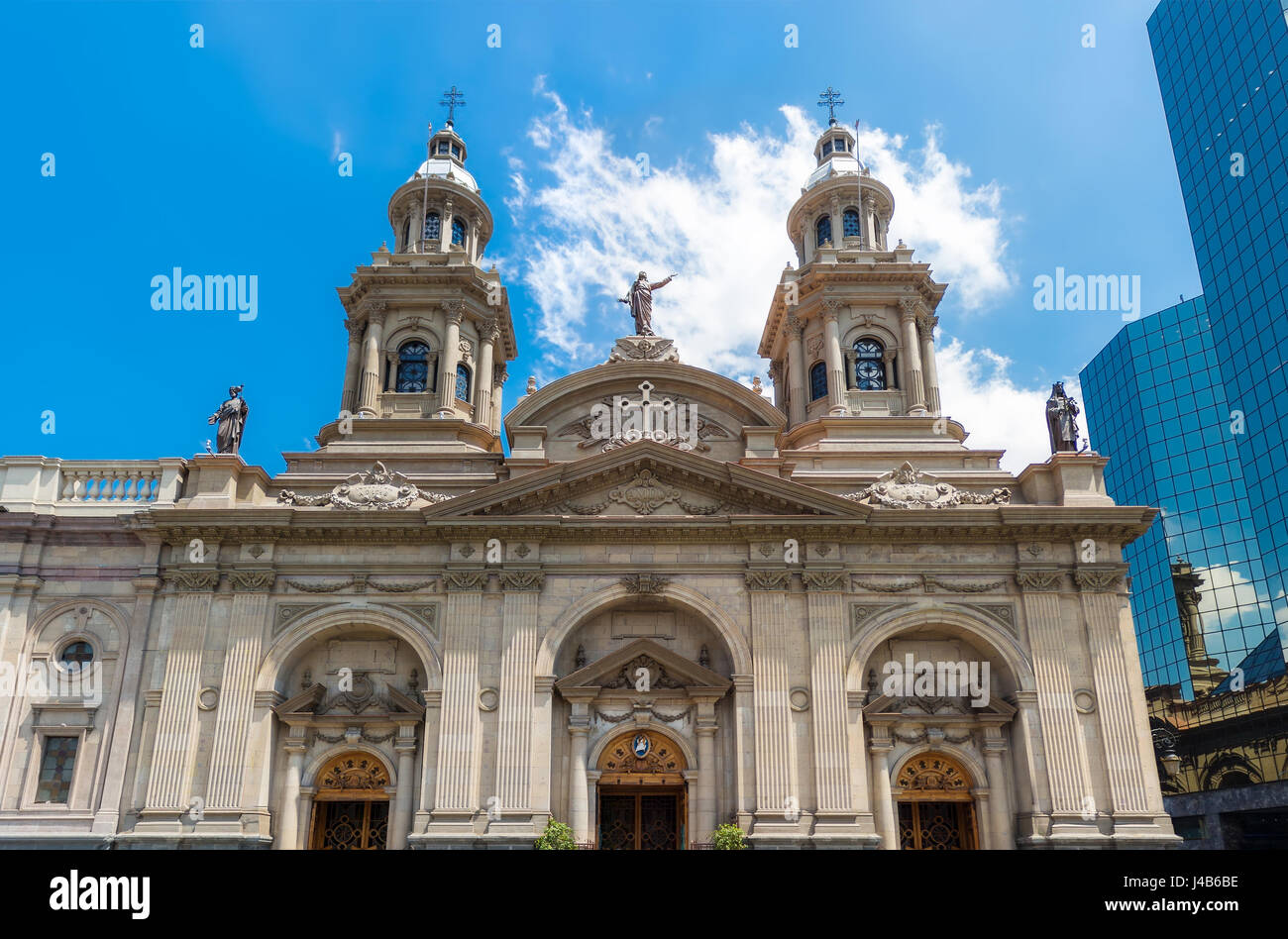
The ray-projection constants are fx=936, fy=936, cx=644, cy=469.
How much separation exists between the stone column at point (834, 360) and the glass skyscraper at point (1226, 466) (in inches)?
831

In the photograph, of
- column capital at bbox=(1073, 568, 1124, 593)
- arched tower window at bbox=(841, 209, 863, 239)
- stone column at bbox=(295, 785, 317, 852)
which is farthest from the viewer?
arched tower window at bbox=(841, 209, 863, 239)

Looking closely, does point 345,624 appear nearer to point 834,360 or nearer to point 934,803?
point 934,803

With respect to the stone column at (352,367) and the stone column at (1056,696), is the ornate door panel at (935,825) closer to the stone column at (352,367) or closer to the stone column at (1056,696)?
the stone column at (1056,696)

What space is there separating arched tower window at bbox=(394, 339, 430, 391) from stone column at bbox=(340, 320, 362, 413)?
1.63 metres

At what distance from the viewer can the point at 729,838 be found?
22.8m

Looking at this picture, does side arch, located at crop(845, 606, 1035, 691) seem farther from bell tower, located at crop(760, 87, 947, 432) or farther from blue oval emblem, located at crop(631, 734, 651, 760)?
bell tower, located at crop(760, 87, 947, 432)

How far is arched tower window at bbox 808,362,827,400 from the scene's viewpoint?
35.7m

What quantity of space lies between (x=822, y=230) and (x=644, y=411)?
14167 mm

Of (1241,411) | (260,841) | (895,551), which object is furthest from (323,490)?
(1241,411)

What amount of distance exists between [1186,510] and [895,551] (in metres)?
55.1

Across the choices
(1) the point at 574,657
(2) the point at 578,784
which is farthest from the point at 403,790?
(1) the point at 574,657

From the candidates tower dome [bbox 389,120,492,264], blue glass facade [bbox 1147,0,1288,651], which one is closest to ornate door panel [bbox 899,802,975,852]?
tower dome [bbox 389,120,492,264]

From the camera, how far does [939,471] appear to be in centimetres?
2997
